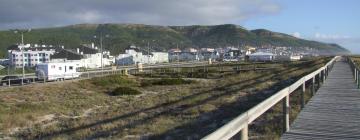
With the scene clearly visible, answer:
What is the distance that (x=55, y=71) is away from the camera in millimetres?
64250

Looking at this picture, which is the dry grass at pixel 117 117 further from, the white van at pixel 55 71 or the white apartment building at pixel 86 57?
the white apartment building at pixel 86 57

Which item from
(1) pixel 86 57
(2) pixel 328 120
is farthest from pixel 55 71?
(1) pixel 86 57

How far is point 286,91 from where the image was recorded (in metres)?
11.4

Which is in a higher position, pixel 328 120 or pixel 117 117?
pixel 328 120

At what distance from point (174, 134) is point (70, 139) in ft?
11.5

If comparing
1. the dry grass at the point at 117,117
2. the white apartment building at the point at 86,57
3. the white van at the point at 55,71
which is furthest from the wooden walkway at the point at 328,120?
the white apartment building at the point at 86,57

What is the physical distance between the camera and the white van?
6184 centimetres

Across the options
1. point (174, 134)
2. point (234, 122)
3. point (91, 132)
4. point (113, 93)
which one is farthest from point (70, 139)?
point (113, 93)

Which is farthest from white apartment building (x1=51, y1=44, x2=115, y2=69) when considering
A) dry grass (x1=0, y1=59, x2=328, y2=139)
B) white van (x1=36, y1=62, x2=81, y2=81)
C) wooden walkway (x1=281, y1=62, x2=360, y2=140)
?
wooden walkway (x1=281, y1=62, x2=360, y2=140)

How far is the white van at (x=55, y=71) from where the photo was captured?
6184 centimetres

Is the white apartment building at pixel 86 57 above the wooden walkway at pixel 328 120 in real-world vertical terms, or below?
above

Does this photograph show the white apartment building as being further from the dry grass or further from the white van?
the dry grass

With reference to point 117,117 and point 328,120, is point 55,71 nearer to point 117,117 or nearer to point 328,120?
point 117,117

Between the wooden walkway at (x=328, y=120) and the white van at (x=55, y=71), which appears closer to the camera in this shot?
the wooden walkway at (x=328, y=120)
